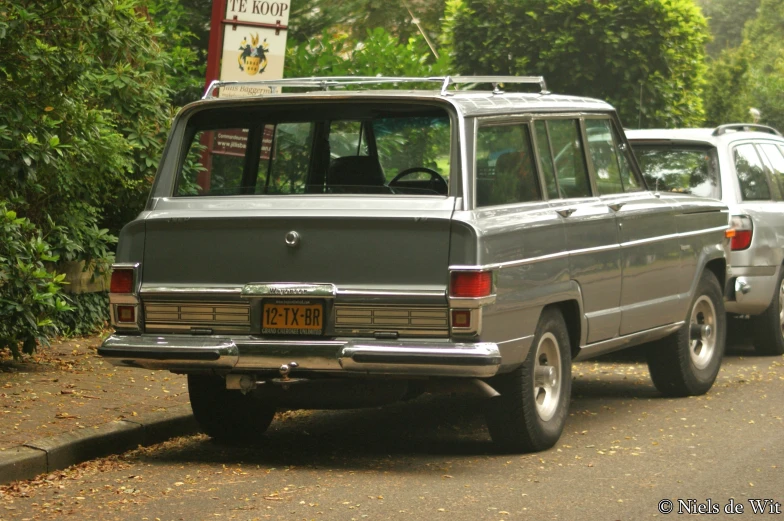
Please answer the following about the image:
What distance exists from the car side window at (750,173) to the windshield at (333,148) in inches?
193

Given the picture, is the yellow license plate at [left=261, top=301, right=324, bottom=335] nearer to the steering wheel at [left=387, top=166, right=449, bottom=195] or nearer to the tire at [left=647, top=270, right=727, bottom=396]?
the steering wheel at [left=387, top=166, right=449, bottom=195]

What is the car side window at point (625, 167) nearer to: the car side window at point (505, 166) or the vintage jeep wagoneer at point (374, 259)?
the vintage jeep wagoneer at point (374, 259)

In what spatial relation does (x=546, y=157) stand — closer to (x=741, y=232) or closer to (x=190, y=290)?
(x=190, y=290)

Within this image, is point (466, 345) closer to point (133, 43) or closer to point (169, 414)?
point (169, 414)

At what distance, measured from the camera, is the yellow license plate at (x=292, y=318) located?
7.04 m

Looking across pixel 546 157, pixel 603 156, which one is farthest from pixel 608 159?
pixel 546 157

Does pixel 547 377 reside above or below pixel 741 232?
below

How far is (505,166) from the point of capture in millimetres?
7543

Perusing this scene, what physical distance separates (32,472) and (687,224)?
189 inches

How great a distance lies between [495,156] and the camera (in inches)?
295

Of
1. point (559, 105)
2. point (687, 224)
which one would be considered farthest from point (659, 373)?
point (559, 105)

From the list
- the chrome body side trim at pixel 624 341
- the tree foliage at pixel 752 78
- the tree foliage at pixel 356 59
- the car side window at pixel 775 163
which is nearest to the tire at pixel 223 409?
the chrome body side trim at pixel 624 341

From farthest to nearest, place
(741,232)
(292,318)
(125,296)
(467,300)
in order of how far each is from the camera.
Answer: (741,232) < (125,296) < (292,318) < (467,300)

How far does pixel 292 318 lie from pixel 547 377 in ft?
5.28
